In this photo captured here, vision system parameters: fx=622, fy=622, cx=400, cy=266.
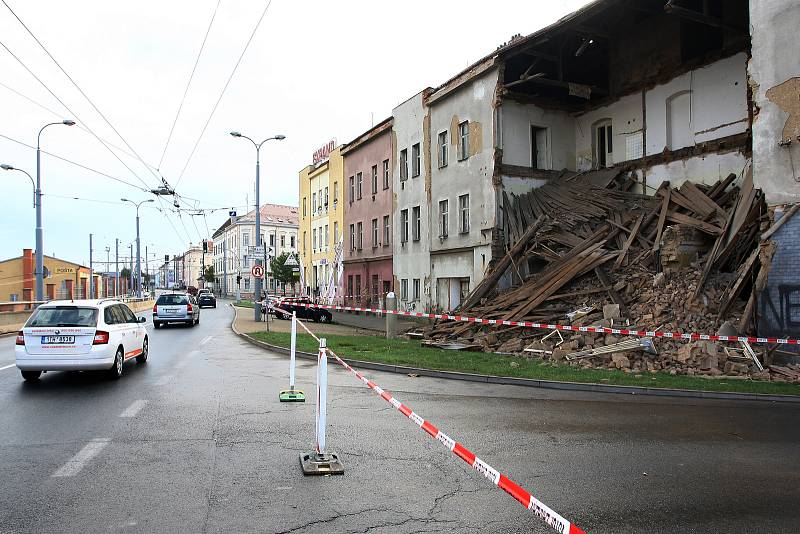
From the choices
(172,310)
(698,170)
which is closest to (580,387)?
(698,170)

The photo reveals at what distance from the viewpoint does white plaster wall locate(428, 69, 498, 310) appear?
85.8 feet

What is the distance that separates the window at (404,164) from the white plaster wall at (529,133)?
29.3ft

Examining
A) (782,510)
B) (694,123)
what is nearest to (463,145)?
(694,123)

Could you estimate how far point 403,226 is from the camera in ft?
114

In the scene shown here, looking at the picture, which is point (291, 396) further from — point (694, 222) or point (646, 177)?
point (646, 177)

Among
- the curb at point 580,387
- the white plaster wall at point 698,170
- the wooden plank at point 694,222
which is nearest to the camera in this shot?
the curb at point 580,387

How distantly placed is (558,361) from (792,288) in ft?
17.2

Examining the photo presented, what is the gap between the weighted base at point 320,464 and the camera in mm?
5871

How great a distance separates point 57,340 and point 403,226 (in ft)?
80.8

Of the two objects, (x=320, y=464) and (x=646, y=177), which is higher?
(x=646, y=177)

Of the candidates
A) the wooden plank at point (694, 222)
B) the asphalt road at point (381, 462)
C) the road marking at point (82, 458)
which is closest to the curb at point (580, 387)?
the asphalt road at point (381, 462)

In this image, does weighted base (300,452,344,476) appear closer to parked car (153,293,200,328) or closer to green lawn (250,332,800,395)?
green lawn (250,332,800,395)

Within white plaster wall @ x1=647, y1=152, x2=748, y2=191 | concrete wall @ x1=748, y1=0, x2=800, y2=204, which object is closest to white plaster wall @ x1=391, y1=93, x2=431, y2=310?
white plaster wall @ x1=647, y1=152, x2=748, y2=191

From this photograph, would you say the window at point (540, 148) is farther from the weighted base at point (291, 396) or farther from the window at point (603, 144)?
the weighted base at point (291, 396)
